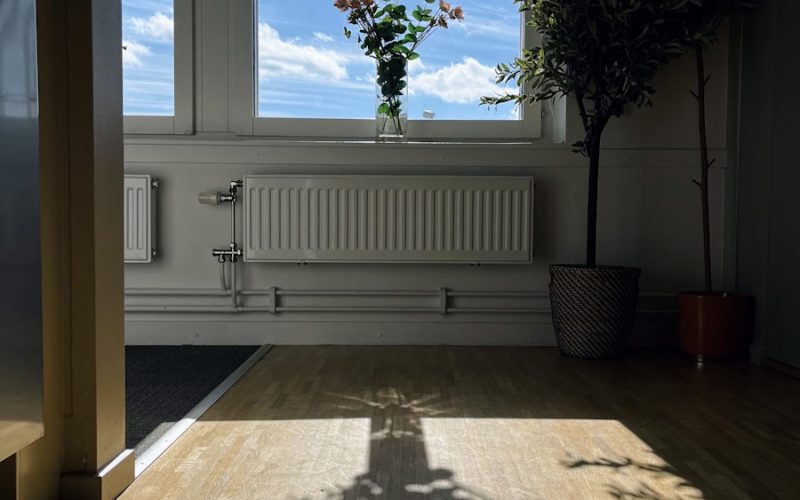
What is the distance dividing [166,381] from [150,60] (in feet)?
5.53

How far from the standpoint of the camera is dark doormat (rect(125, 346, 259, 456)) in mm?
2004

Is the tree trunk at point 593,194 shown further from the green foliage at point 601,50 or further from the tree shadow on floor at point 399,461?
the tree shadow on floor at point 399,461

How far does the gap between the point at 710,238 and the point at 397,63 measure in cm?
165

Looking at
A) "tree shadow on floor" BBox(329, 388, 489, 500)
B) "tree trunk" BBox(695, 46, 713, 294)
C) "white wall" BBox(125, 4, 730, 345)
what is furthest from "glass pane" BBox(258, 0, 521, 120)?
"tree shadow on floor" BBox(329, 388, 489, 500)

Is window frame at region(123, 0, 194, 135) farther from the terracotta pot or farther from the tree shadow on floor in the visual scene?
the terracotta pot

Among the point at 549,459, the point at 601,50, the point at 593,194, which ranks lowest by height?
the point at 549,459

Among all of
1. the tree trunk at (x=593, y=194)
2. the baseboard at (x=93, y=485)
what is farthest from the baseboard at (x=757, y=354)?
the baseboard at (x=93, y=485)

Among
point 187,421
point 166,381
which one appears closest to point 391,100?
point 166,381

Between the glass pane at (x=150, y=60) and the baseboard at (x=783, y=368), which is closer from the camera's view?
the baseboard at (x=783, y=368)

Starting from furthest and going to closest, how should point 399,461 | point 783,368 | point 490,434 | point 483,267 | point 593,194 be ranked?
point 483,267
point 593,194
point 783,368
point 490,434
point 399,461

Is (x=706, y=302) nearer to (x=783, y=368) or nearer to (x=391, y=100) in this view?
(x=783, y=368)

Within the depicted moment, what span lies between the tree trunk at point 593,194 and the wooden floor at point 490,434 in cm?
48

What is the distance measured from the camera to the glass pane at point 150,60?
344 centimetres

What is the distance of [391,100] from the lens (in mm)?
3357
